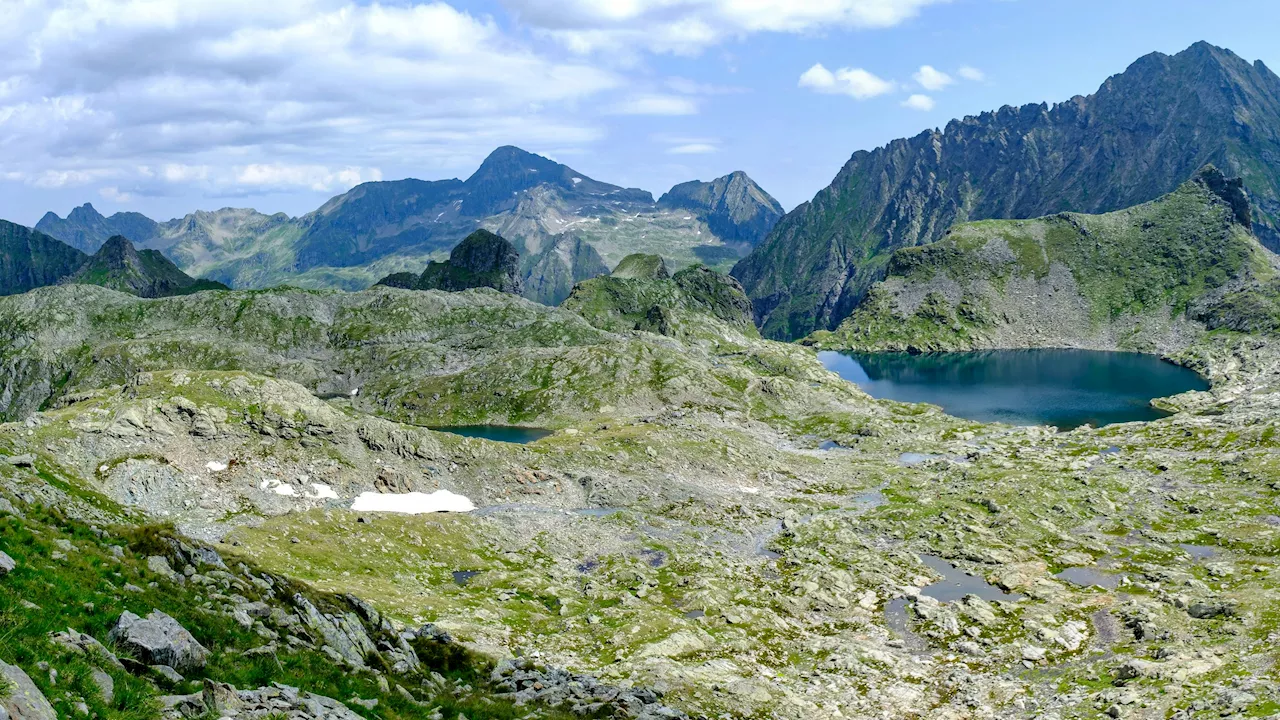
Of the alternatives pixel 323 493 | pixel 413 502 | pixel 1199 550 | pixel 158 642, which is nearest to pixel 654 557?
pixel 413 502

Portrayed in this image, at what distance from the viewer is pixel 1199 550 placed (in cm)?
9894

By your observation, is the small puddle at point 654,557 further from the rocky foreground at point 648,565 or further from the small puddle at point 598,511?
the small puddle at point 598,511

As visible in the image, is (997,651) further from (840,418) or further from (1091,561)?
(840,418)

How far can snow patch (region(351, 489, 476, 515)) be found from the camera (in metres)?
105

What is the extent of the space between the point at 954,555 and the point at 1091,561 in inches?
652

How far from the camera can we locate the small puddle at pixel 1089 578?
88250 mm

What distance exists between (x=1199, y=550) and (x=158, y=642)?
116807 mm

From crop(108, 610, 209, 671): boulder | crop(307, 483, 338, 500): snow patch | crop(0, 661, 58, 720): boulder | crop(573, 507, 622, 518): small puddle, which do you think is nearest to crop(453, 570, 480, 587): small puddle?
crop(573, 507, 622, 518): small puddle

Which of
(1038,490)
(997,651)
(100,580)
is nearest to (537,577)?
(997,651)

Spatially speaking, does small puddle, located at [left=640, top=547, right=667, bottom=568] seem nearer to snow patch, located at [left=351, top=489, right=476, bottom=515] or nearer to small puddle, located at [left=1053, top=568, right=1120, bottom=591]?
snow patch, located at [left=351, top=489, right=476, bottom=515]

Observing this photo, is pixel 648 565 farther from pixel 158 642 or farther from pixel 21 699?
pixel 21 699

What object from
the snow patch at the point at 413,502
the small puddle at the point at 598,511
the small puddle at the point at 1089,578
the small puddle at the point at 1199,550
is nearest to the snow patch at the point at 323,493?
the snow patch at the point at 413,502

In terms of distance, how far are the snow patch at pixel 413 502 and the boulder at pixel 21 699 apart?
86.4 m

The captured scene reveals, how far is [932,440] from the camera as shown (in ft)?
561
